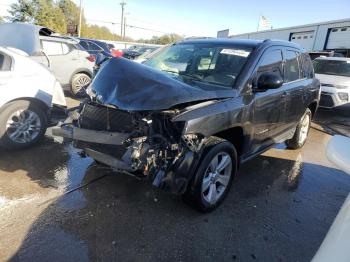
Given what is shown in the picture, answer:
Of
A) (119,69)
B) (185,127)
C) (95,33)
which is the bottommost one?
(95,33)

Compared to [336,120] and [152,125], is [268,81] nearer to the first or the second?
[152,125]

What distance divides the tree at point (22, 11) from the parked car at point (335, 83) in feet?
102

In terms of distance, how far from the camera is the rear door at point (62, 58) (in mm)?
8664

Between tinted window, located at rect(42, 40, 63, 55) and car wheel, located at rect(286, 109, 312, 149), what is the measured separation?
253 inches

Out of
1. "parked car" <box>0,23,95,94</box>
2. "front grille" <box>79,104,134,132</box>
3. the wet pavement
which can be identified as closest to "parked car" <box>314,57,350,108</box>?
the wet pavement

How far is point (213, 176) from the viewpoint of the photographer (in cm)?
357

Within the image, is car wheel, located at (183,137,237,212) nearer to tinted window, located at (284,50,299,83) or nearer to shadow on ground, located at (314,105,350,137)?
tinted window, located at (284,50,299,83)

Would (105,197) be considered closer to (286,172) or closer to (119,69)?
(119,69)

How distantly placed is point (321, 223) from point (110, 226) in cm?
237

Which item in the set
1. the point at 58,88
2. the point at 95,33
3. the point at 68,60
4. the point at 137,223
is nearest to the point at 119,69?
the point at 137,223

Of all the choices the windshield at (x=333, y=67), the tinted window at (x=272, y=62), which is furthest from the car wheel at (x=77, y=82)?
the windshield at (x=333, y=67)

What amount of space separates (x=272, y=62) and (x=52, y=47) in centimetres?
645

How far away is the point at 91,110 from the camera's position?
12.0 ft

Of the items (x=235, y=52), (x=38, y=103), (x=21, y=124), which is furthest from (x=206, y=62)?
(x=21, y=124)
